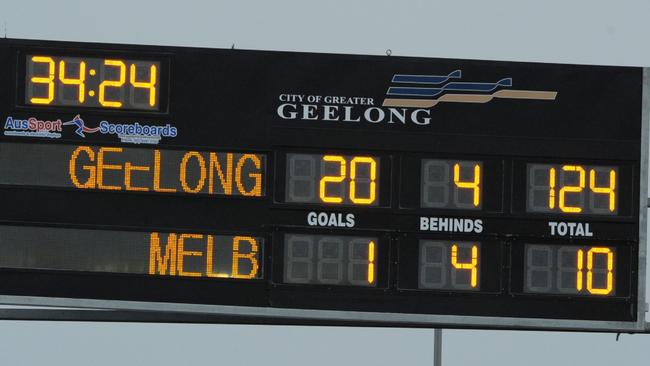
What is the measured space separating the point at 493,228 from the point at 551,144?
3.94 feet

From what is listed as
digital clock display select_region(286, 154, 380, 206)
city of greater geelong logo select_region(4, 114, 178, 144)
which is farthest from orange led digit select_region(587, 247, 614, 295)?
city of greater geelong logo select_region(4, 114, 178, 144)

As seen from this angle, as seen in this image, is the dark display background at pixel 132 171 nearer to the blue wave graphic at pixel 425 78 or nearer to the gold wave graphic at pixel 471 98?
the gold wave graphic at pixel 471 98

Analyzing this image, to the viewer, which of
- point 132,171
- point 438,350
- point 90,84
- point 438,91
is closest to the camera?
point 132,171

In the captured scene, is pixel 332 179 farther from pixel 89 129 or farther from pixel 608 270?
pixel 608 270

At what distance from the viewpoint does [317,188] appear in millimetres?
20484

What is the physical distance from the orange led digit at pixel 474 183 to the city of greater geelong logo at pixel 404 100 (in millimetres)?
699

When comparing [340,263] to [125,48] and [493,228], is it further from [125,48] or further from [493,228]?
[125,48]

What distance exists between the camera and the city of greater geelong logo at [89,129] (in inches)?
809

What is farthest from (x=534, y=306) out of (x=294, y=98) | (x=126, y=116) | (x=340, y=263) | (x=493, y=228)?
(x=126, y=116)

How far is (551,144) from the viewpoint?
20750 mm

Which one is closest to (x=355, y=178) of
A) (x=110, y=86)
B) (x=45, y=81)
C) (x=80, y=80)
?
(x=110, y=86)

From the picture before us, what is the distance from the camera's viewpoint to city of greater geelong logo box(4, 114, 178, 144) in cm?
2055

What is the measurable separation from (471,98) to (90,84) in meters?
4.46

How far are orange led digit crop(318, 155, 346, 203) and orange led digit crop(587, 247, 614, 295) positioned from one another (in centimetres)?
302
